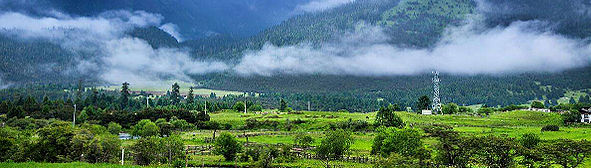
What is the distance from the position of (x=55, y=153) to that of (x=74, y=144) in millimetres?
3206

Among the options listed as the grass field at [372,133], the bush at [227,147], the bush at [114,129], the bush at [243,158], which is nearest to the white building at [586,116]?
the grass field at [372,133]

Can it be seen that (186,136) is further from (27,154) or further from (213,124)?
(27,154)

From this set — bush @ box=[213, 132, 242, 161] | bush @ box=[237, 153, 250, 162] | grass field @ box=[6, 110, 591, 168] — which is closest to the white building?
grass field @ box=[6, 110, 591, 168]

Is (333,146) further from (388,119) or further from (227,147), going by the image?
(388,119)

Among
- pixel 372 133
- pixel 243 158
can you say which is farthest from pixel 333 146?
pixel 372 133

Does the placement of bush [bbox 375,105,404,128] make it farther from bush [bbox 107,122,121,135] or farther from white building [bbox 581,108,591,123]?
bush [bbox 107,122,121,135]

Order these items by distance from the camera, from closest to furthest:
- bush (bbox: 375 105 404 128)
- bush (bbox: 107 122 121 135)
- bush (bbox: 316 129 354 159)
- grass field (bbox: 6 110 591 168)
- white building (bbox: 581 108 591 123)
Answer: grass field (bbox: 6 110 591 168), bush (bbox: 316 129 354 159), bush (bbox: 107 122 121 135), bush (bbox: 375 105 404 128), white building (bbox: 581 108 591 123)

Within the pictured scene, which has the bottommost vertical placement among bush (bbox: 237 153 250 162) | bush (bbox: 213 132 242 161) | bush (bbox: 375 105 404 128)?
bush (bbox: 237 153 250 162)

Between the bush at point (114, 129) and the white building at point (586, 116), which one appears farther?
the white building at point (586, 116)

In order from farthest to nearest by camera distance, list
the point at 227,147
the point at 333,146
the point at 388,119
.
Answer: the point at 388,119
the point at 227,147
the point at 333,146

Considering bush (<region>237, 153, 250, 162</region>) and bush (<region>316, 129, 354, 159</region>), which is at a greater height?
bush (<region>316, 129, 354, 159</region>)

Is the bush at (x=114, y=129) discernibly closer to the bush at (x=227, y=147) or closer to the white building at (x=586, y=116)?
the bush at (x=227, y=147)

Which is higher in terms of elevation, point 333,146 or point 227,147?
point 333,146

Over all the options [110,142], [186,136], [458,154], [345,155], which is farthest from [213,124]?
[458,154]
